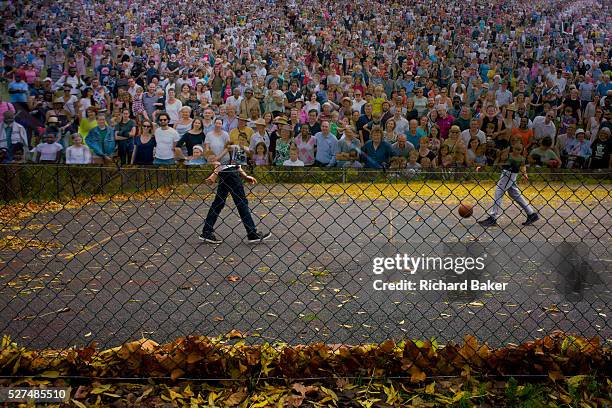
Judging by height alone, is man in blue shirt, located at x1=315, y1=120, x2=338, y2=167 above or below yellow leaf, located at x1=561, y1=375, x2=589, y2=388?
above

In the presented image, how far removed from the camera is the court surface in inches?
170

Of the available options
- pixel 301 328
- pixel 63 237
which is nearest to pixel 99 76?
pixel 63 237

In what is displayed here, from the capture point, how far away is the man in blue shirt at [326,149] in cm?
989

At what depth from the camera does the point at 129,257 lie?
655 centimetres

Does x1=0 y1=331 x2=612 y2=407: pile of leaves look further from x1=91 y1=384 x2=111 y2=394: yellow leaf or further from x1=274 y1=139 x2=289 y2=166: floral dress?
x1=274 y1=139 x2=289 y2=166: floral dress

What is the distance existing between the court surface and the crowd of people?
7.87ft

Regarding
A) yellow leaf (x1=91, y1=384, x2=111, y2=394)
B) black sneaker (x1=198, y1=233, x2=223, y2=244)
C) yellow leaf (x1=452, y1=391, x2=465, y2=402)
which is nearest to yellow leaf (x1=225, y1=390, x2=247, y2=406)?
yellow leaf (x1=91, y1=384, x2=111, y2=394)

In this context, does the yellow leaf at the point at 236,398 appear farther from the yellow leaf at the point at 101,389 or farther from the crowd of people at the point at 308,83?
the crowd of people at the point at 308,83

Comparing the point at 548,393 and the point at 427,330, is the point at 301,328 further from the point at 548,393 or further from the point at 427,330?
the point at 548,393

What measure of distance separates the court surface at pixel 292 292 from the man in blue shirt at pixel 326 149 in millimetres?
2272

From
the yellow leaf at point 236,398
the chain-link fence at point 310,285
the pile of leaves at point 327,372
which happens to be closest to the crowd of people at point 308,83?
the chain-link fence at point 310,285

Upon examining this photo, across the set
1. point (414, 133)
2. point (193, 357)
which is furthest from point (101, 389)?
point (414, 133)

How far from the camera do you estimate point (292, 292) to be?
5254mm

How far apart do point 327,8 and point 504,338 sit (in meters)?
8.71
